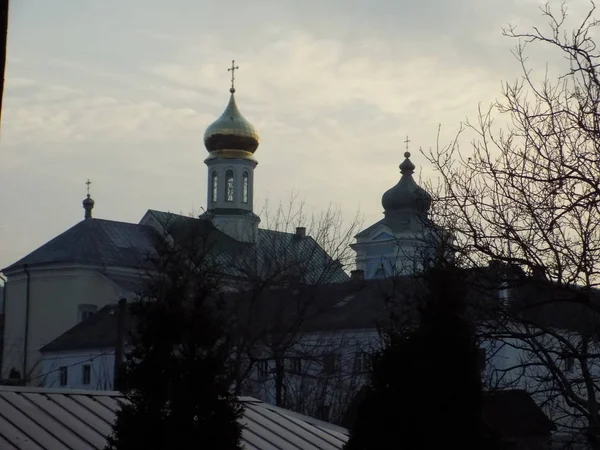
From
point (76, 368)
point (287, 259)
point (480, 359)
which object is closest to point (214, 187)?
point (76, 368)

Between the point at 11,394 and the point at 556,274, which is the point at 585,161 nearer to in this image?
the point at 556,274

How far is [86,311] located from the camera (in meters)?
58.1

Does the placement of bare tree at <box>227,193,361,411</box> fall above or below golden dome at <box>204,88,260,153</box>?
below

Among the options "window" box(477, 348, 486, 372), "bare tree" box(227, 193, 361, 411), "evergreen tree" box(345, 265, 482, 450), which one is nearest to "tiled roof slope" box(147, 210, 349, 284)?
"bare tree" box(227, 193, 361, 411)

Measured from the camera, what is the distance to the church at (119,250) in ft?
189

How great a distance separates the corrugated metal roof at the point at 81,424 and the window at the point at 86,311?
132 feet

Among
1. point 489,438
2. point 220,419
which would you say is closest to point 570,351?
point 489,438

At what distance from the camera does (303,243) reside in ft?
145

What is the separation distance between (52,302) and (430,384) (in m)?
47.3

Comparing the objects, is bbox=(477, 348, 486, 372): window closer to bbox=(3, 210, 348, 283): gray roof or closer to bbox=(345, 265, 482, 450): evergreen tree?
bbox=(345, 265, 482, 450): evergreen tree

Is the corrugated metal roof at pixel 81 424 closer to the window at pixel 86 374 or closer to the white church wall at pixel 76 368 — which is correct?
the white church wall at pixel 76 368

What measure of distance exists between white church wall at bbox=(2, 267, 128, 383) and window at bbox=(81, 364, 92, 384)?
17.9 ft

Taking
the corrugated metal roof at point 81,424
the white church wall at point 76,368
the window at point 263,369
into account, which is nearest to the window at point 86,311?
the white church wall at point 76,368

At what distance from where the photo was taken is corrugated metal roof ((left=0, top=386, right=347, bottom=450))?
14711 millimetres
